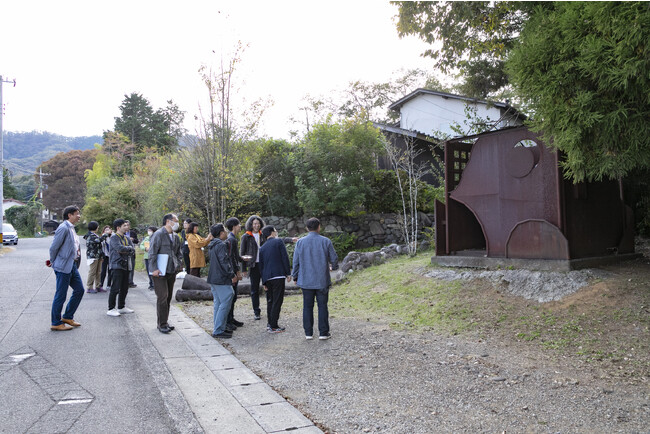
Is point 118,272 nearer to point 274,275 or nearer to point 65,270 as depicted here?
point 65,270

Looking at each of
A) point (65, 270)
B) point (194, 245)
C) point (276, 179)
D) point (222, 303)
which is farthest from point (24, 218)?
point (222, 303)

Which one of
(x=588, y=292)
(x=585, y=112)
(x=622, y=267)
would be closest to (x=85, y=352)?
(x=585, y=112)

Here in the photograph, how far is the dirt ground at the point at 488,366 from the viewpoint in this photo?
362 centimetres

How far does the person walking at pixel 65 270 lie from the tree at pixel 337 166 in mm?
10296

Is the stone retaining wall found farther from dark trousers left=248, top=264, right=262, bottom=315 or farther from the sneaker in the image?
the sneaker

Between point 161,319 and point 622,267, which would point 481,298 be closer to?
point 622,267

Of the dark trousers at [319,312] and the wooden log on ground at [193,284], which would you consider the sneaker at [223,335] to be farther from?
the wooden log on ground at [193,284]

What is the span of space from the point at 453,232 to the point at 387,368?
531 centimetres

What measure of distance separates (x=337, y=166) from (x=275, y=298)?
36.8 feet

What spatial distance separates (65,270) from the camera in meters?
6.89

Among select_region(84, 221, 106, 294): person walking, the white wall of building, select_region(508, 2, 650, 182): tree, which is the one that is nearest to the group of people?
select_region(508, 2, 650, 182): tree

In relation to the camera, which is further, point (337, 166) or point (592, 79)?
point (337, 166)

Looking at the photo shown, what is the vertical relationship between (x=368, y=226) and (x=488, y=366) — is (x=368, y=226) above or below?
above

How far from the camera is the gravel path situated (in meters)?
3.52
